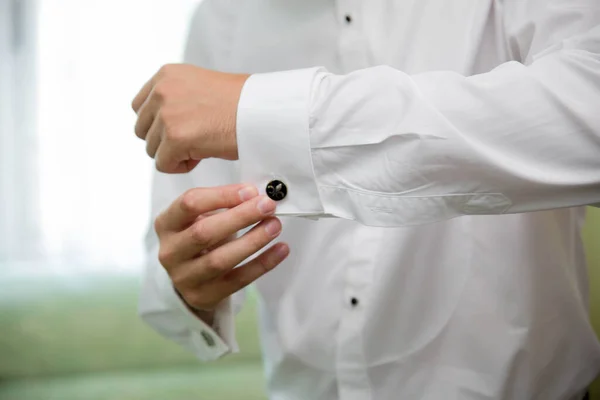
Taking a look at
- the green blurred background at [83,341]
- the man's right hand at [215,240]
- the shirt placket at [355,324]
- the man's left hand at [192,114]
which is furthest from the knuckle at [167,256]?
the green blurred background at [83,341]

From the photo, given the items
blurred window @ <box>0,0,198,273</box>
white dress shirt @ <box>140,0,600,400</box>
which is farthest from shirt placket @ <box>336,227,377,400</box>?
blurred window @ <box>0,0,198,273</box>

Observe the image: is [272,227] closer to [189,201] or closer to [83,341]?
[189,201]

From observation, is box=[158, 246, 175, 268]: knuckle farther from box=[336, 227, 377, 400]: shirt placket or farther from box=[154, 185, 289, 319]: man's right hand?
box=[336, 227, 377, 400]: shirt placket

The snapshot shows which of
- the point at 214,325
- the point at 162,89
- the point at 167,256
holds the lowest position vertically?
the point at 214,325

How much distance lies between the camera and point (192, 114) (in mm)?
583

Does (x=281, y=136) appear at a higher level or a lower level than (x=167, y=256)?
higher

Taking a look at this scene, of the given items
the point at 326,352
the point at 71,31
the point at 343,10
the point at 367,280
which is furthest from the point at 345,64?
the point at 71,31

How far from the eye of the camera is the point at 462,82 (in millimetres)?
526

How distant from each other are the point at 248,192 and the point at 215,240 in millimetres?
72

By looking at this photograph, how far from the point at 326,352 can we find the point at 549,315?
0.31 metres

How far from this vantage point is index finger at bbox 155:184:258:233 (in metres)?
0.60

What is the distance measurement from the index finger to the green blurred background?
1576 millimetres

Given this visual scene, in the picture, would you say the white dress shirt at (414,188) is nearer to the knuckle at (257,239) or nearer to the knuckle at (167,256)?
the knuckle at (257,239)

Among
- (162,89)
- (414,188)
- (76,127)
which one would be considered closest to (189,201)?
(162,89)
